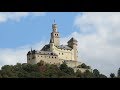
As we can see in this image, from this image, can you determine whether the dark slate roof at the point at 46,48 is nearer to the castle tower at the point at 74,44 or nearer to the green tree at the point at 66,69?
the castle tower at the point at 74,44

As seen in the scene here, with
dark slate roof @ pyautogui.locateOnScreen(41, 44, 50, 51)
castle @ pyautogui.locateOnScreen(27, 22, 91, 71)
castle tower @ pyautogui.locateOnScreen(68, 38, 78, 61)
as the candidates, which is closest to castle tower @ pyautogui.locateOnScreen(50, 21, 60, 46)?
castle @ pyautogui.locateOnScreen(27, 22, 91, 71)

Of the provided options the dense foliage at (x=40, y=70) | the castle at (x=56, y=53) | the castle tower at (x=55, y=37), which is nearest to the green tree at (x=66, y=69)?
the dense foliage at (x=40, y=70)

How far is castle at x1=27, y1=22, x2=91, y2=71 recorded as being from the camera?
8362 cm

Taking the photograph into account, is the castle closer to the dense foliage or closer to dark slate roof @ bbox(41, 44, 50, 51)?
dark slate roof @ bbox(41, 44, 50, 51)

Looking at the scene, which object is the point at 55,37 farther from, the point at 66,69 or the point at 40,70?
the point at 40,70

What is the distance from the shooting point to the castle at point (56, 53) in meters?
83.6

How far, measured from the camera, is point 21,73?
7119 centimetres

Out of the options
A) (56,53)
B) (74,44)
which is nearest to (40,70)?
(56,53)

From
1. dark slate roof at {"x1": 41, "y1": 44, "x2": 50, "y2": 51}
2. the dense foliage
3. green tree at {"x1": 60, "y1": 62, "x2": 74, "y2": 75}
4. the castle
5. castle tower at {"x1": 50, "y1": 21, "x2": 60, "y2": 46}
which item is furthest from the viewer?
castle tower at {"x1": 50, "y1": 21, "x2": 60, "y2": 46}

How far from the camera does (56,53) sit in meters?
86.6
